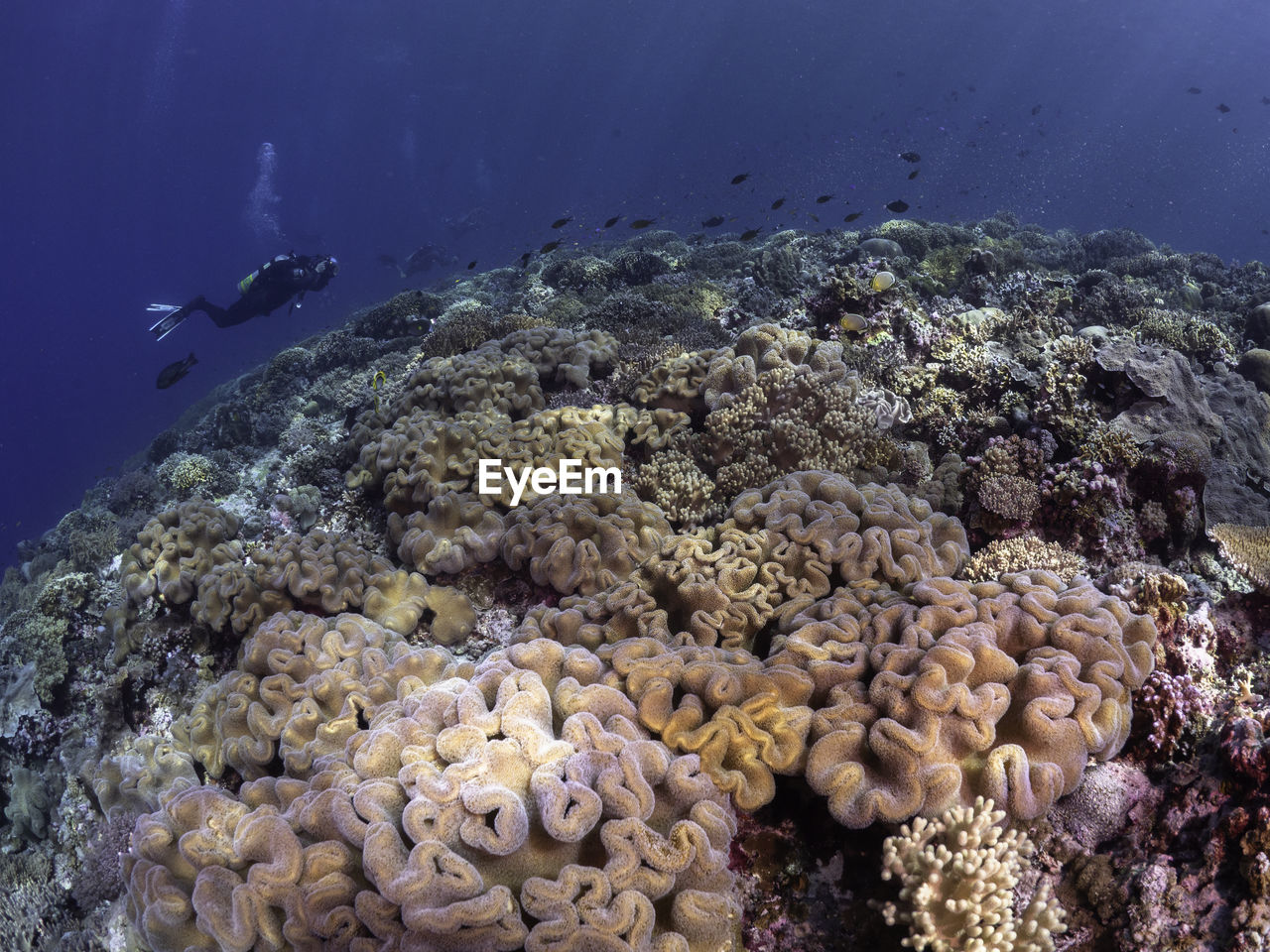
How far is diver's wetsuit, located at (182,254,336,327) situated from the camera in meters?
14.2

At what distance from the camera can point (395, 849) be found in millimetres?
2436

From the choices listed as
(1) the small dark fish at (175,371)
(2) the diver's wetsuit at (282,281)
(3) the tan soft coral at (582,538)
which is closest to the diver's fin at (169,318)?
(2) the diver's wetsuit at (282,281)

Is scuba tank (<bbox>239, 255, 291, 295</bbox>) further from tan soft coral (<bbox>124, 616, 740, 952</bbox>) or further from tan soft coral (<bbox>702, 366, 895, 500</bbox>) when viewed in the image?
tan soft coral (<bbox>124, 616, 740, 952</bbox>)

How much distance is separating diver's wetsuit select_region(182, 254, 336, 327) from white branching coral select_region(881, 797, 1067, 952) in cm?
1601

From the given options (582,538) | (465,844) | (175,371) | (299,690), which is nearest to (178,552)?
(299,690)

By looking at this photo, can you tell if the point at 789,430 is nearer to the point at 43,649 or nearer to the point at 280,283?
the point at 43,649

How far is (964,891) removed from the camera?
225 centimetres

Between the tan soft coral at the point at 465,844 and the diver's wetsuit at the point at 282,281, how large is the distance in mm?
14241

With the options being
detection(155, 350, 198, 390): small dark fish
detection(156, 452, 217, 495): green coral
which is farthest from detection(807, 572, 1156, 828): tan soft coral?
detection(155, 350, 198, 390): small dark fish

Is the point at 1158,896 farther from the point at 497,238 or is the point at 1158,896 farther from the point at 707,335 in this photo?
the point at 497,238

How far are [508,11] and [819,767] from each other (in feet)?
436

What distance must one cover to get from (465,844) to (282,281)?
50.9 feet

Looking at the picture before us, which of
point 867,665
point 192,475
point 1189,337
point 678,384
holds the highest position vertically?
point 678,384

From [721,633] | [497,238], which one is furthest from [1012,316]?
[497,238]
